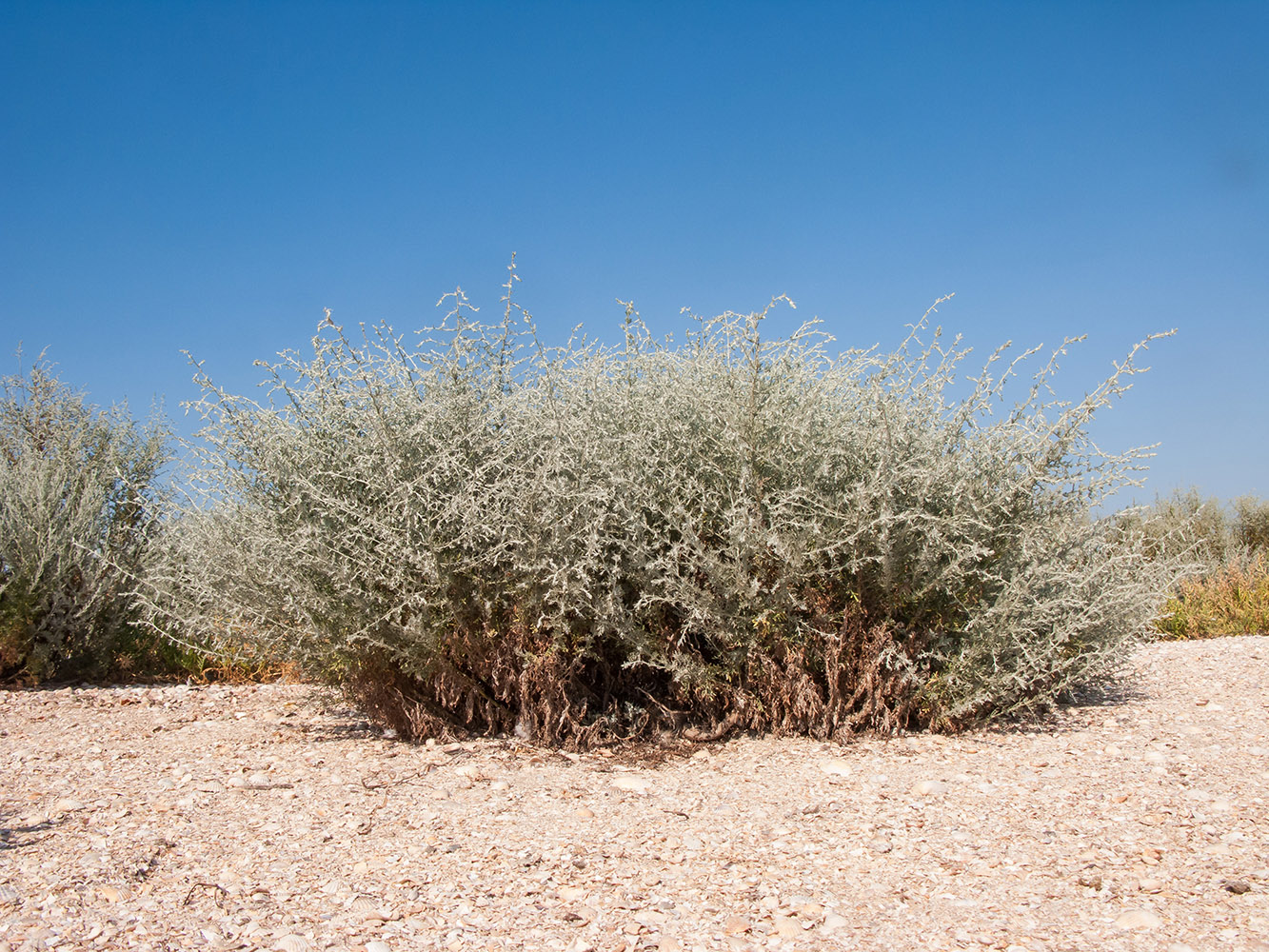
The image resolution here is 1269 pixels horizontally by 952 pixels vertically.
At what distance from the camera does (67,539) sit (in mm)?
8117

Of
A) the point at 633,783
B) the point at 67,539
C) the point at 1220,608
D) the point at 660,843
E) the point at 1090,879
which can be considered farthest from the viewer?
the point at 1220,608

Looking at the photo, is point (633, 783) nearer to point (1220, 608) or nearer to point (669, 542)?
point (669, 542)

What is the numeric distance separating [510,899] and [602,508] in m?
1.96

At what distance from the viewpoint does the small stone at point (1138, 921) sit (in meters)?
3.04

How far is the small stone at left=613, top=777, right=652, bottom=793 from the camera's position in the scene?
451 centimetres

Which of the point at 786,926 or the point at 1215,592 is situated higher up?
the point at 1215,592

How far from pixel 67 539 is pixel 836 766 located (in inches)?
272

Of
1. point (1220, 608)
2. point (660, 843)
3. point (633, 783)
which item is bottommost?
point (660, 843)

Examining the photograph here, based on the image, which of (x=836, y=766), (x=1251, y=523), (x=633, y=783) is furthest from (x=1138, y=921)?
(x=1251, y=523)

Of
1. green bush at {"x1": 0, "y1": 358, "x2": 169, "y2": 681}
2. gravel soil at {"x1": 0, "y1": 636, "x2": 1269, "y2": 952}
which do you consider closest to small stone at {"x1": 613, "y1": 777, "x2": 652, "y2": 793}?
gravel soil at {"x1": 0, "y1": 636, "x2": 1269, "y2": 952}

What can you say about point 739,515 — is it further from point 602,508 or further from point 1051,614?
point 1051,614

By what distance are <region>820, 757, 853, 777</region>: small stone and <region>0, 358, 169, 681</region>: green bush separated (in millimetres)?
5804

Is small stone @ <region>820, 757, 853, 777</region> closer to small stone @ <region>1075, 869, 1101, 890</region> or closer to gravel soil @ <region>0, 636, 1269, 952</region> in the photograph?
gravel soil @ <region>0, 636, 1269, 952</region>

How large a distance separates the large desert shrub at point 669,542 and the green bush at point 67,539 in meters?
3.42
